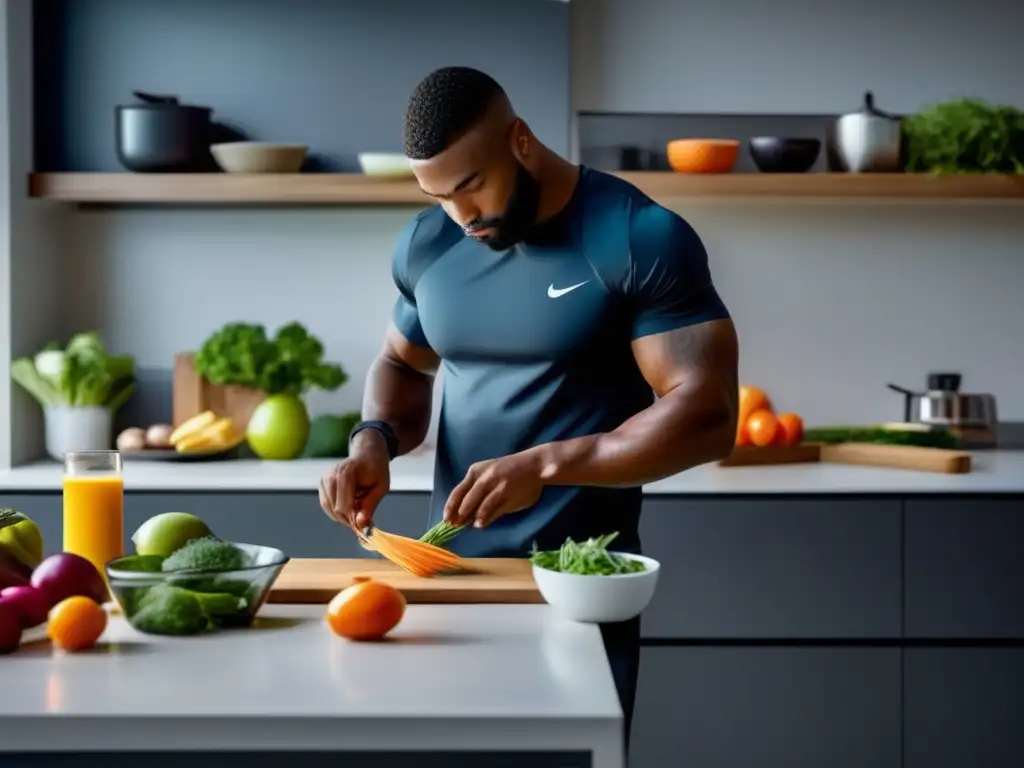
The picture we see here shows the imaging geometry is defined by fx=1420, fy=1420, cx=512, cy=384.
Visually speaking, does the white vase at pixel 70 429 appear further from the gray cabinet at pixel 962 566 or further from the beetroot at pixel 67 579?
the gray cabinet at pixel 962 566

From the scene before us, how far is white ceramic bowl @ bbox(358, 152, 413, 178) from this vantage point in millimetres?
3625

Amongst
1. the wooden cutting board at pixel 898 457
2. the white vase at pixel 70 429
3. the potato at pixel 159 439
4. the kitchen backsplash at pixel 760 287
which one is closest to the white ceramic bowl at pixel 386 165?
the kitchen backsplash at pixel 760 287

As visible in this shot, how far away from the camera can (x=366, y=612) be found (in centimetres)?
170

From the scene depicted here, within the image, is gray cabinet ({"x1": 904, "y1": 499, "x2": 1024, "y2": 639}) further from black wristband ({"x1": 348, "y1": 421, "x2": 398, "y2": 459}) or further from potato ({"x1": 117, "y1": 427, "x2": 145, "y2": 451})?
potato ({"x1": 117, "y1": 427, "x2": 145, "y2": 451})

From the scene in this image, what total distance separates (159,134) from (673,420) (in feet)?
6.56

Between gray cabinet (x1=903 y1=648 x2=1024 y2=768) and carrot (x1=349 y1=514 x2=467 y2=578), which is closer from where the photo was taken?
carrot (x1=349 y1=514 x2=467 y2=578)

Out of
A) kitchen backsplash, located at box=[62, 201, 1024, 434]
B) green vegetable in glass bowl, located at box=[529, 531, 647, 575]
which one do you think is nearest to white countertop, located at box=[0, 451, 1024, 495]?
kitchen backsplash, located at box=[62, 201, 1024, 434]

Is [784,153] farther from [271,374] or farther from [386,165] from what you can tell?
[271,374]

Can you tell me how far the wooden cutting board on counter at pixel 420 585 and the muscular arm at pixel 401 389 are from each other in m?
0.53

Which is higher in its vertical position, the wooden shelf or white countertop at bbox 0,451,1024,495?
the wooden shelf

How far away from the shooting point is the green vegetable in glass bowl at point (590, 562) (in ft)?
5.99

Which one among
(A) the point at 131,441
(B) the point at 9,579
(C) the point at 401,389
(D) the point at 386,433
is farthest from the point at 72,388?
(B) the point at 9,579

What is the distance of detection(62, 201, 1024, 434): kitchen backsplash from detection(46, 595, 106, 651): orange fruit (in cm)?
237

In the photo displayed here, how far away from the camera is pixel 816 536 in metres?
3.29
